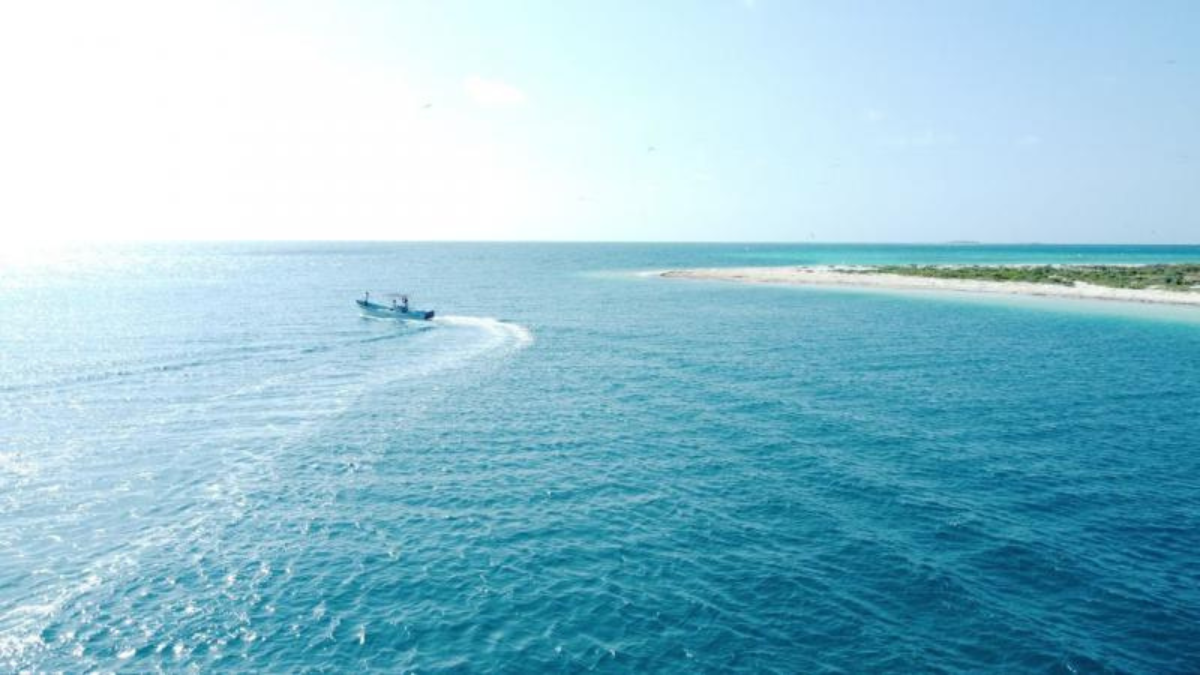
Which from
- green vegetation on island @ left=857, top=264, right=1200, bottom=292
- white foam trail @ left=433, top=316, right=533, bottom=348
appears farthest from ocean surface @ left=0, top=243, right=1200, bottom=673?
green vegetation on island @ left=857, top=264, right=1200, bottom=292

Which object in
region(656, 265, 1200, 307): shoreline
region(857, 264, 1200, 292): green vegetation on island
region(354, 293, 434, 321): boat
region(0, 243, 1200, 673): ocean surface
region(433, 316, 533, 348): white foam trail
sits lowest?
region(0, 243, 1200, 673): ocean surface

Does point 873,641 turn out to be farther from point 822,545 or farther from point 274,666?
point 274,666

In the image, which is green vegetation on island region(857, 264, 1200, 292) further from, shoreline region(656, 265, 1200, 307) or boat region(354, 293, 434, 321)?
boat region(354, 293, 434, 321)

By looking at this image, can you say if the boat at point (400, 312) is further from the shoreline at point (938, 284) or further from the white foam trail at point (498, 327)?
the shoreline at point (938, 284)

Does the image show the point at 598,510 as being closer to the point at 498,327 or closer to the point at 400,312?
the point at 498,327

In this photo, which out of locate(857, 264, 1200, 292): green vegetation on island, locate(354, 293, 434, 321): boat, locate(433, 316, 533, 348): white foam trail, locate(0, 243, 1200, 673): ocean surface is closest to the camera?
locate(0, 243, 1200, 673): ocean surface

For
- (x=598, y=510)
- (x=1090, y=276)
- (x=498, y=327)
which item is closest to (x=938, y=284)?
(x=1090, y=276)

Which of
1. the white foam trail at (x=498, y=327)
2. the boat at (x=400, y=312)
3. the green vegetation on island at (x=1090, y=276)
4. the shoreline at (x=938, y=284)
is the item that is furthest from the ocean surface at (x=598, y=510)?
the green vegetation on island at (x=1090, y=276)
